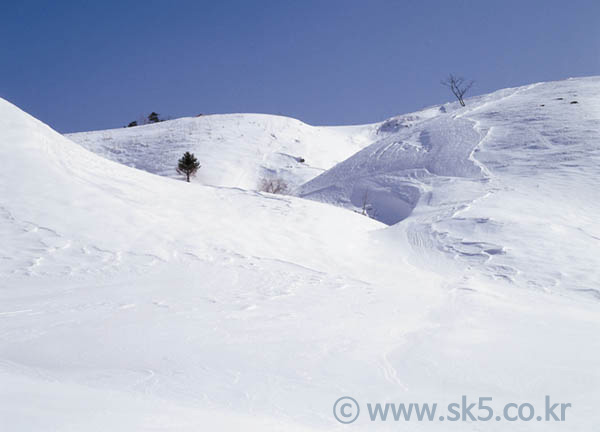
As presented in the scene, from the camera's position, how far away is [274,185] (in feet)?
84.1

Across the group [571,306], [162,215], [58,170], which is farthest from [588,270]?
[58,170]

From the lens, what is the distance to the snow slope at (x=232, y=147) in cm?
2769

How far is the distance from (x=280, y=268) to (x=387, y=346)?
2732 mm

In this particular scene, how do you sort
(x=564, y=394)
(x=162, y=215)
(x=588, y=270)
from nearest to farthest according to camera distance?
(x=564, y=394) < (x=588, y=270) < (x=162, y=215)

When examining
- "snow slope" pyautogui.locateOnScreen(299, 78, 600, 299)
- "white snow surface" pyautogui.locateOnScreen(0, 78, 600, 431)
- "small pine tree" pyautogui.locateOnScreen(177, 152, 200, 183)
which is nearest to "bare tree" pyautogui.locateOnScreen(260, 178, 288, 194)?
"small pine tree" pyautogui.locateOnScreen(177, 152, 200, 183)

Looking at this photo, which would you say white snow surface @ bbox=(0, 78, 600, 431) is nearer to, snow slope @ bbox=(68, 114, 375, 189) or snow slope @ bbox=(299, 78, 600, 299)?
snow slope @ bbox=(299, 78, 600, 299)

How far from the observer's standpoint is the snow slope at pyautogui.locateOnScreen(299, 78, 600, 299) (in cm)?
795

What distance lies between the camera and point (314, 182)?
19391 millimetres

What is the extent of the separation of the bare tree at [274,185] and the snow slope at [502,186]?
4450 millimetres

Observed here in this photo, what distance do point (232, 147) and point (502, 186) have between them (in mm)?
21657

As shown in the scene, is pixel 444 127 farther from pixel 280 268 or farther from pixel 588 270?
pixel 280 268

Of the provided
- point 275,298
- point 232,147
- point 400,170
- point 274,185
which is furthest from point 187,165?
point 275,298

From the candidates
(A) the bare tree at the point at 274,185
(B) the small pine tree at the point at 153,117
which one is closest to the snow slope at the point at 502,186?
(A) the bare tree at the point at 274,185

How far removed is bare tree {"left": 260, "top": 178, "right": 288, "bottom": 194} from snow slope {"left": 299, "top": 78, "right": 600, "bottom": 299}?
14.6 feet
